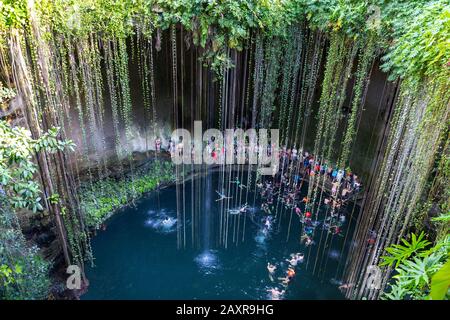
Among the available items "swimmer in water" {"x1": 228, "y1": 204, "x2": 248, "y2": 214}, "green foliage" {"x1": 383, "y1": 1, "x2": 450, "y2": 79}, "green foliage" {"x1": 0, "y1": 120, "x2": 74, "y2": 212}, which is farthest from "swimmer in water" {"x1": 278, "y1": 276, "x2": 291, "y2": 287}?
"green foliage" {"x1": 0, "y1": 120, "x2": 74, "y2": 212}

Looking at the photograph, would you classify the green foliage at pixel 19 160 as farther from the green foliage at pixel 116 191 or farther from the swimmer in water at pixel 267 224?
the swimmer in water at pixel 267 224

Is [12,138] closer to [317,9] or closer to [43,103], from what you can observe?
[43,103]

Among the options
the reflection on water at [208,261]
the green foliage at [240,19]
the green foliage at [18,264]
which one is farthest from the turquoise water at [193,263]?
the green foliage at [240,19]

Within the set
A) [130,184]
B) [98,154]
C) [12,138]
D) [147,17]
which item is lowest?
[130,184]

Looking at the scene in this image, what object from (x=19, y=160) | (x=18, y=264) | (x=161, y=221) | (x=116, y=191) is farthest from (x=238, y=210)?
(x=19, y=160)

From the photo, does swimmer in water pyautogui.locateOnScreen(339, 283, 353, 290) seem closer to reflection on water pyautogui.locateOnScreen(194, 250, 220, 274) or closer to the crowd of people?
the crowd of people
